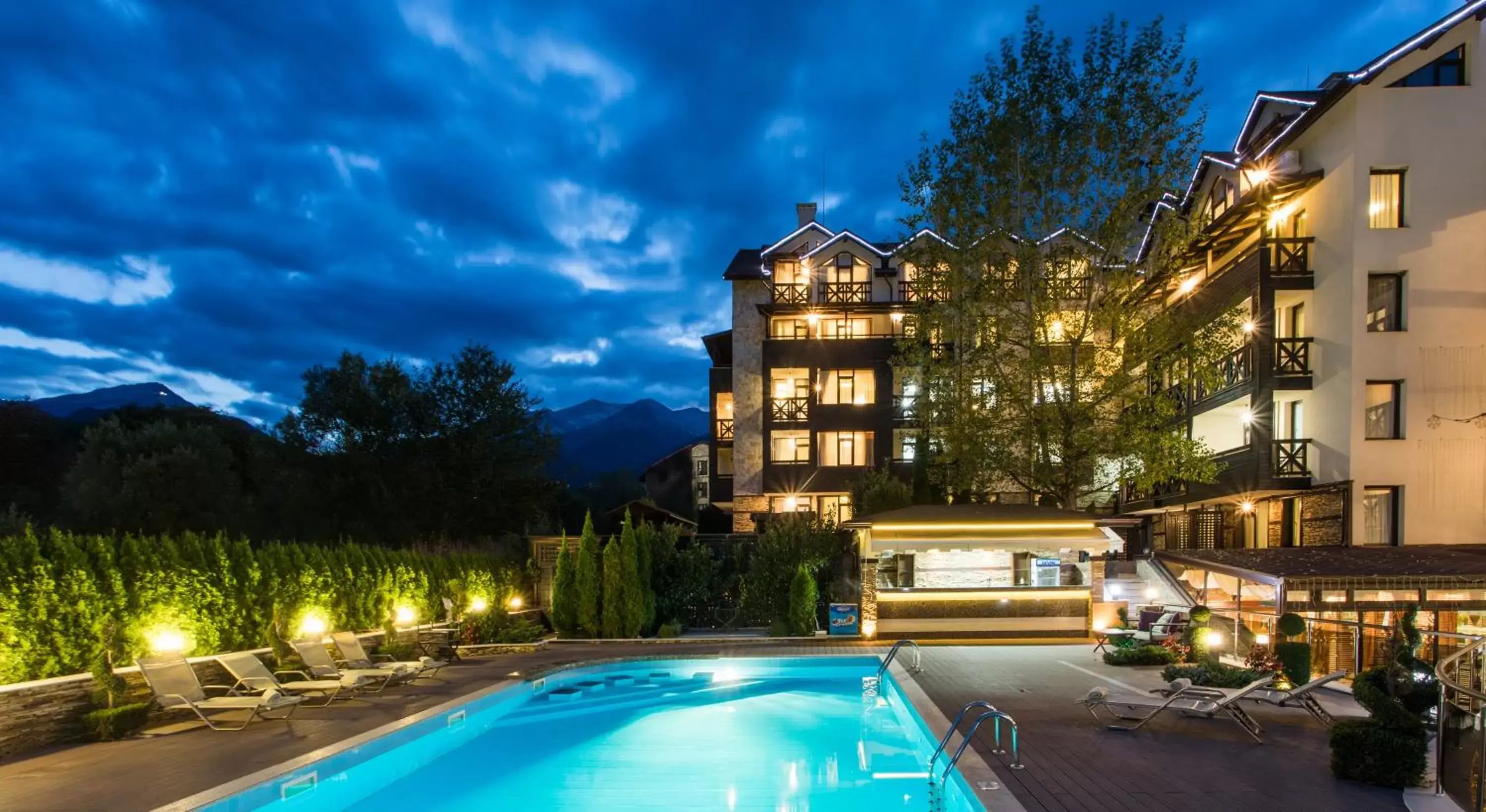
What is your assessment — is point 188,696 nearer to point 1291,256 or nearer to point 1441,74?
point 1291,256

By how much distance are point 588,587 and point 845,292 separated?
17.2 meters

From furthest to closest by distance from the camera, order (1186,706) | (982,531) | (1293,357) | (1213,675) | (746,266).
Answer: (746,266) → (1293,357) → (982,531) → (1213,675) → (1186,706)

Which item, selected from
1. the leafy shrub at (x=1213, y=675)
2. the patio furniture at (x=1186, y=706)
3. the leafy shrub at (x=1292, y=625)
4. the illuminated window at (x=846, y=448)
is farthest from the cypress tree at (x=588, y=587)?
the illuminated window at (x=846, y=448)

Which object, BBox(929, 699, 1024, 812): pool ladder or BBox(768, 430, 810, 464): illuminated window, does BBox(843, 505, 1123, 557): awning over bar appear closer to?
BBox(929, 699, 1024, 812): pool ladder

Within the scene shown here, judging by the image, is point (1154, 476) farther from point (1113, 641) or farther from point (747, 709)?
point (747, 709)

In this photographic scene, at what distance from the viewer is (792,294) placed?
3272 centimetres

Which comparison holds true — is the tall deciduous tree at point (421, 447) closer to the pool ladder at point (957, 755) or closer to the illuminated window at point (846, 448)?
the illuminated window at point (846, 448)

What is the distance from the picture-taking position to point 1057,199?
19.8m

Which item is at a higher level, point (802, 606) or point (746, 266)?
point (746, 266)

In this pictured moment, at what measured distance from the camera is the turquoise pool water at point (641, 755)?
856 cm

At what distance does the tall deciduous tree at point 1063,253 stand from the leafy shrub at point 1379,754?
42.6 feet

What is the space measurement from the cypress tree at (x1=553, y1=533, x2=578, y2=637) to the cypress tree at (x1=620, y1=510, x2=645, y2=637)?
111 centimetres

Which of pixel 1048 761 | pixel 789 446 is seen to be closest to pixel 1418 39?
pixel 1048 761

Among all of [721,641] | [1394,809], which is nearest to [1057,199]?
[721,641]
